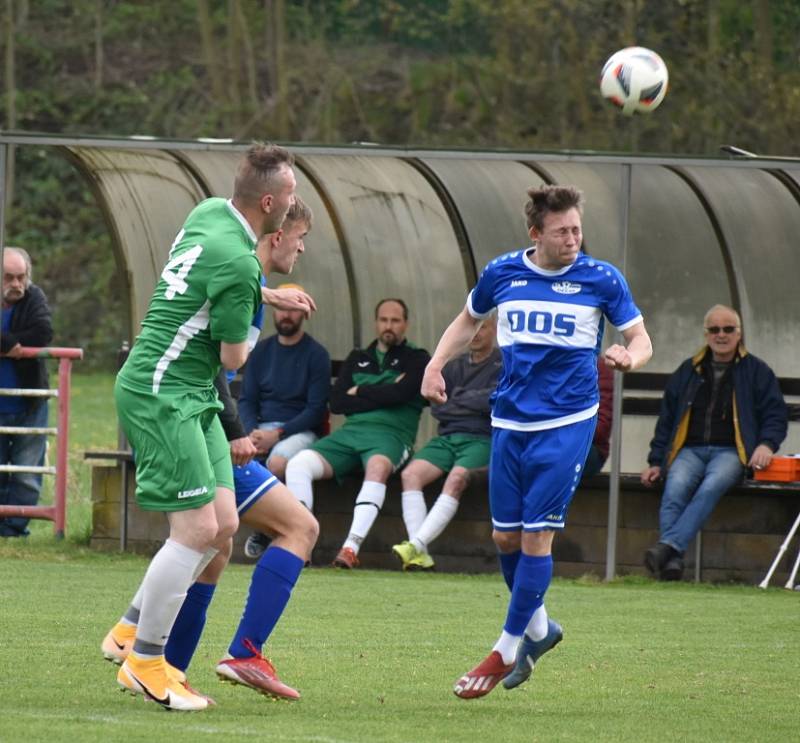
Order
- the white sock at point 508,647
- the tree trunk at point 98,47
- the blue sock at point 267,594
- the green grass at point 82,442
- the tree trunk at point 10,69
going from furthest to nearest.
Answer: the tree trunk at point 98,47 < the tree trunk at point 10,69 < the green grass at point 82,442 < the white sock at point 508,647 < the blue sock at point 267,594

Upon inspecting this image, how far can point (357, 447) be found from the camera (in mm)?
12336

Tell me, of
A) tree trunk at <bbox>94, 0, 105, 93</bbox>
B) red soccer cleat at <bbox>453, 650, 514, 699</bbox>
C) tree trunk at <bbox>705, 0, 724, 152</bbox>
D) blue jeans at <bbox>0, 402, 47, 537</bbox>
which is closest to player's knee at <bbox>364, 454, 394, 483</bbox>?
blue jeans at <bbox>0, 402, 47, 537</bbox>

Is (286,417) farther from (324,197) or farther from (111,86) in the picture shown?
(111,86)

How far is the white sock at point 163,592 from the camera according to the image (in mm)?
6156

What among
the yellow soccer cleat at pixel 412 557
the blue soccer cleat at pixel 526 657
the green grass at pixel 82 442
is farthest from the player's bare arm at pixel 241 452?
the green grass at pixel 82 442

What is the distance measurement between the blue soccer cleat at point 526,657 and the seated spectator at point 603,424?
193 inches

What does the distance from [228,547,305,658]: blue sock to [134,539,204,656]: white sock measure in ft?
1.21

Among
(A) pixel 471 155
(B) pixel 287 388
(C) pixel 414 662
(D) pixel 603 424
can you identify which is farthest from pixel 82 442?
(C) pixel 414 662

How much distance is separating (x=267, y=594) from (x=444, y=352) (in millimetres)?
1382

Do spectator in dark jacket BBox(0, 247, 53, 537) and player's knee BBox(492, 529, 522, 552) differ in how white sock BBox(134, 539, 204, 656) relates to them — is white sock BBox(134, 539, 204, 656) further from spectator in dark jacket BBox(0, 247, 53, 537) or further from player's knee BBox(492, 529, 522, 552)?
spectator in dark jacket BBox(0, 247, 53, 537)

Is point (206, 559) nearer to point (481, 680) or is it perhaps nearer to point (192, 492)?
point (192, 492)

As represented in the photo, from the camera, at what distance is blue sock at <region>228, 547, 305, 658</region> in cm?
651

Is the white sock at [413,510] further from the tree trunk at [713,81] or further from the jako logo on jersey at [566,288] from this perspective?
the tree trunk at [713,81]

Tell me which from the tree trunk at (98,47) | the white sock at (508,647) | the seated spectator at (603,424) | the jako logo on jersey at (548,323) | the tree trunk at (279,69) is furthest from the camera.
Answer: the tree trunk at (98,47)
